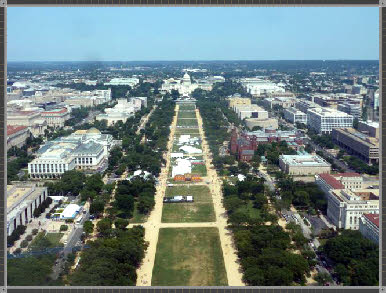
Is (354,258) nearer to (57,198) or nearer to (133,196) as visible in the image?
(133,196)

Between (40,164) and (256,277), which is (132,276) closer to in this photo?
(256,277)

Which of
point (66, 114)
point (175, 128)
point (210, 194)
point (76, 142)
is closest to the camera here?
point (210, 194)

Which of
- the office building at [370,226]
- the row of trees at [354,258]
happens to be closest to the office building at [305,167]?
the office building at [370,226]

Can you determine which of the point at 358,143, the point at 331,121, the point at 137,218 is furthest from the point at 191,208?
the point at 331,121

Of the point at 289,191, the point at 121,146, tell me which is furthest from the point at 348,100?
the point at 289,191

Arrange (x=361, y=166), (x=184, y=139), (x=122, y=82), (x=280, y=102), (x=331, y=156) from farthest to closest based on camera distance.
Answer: (x=122, y=82) → (x=280, y=102) → (x=184, y=139) → (x=331, y=156) → (x=361, y=166)

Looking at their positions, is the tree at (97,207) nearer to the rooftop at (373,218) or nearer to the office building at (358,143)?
the rooftop at (373,218)
